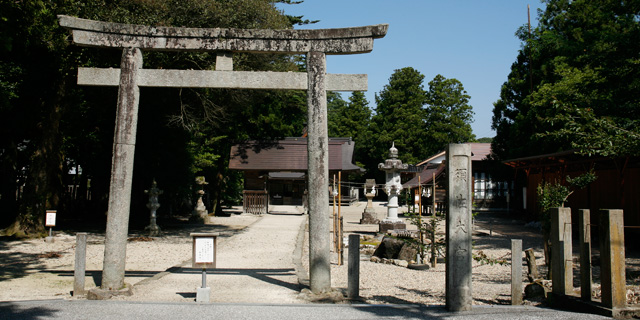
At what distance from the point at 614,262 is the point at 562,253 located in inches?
28.4

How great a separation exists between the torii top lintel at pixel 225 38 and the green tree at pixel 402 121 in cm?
3734

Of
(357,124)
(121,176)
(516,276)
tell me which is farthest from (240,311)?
(357,124)

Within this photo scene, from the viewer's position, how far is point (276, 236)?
53.0 feet

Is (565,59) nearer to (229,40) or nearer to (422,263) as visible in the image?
(422,263)

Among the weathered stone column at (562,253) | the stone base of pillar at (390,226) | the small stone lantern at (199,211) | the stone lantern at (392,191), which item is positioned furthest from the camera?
the small stone lantern at (199,211)

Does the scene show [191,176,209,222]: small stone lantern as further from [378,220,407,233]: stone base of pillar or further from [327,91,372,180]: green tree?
[327,91,372,180]: green tree

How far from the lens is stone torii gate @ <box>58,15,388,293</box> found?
671 centimetres

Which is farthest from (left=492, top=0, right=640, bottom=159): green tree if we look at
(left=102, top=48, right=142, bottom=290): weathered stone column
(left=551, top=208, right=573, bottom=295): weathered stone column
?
(left=102, top=48, right=142, bottom=290): weathered stone column

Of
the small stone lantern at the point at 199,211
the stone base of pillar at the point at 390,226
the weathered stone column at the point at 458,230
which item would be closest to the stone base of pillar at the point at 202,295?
the weathered stone column at the point at 458,230

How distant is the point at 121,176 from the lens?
6.74 meters

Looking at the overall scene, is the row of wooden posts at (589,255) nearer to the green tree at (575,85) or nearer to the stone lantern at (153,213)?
the green tree at (575,85)

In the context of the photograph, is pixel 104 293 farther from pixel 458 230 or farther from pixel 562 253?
pixel 562 253

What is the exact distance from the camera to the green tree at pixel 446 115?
44.9 meters

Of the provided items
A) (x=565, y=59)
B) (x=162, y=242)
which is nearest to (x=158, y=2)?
(x=162, y=242)
